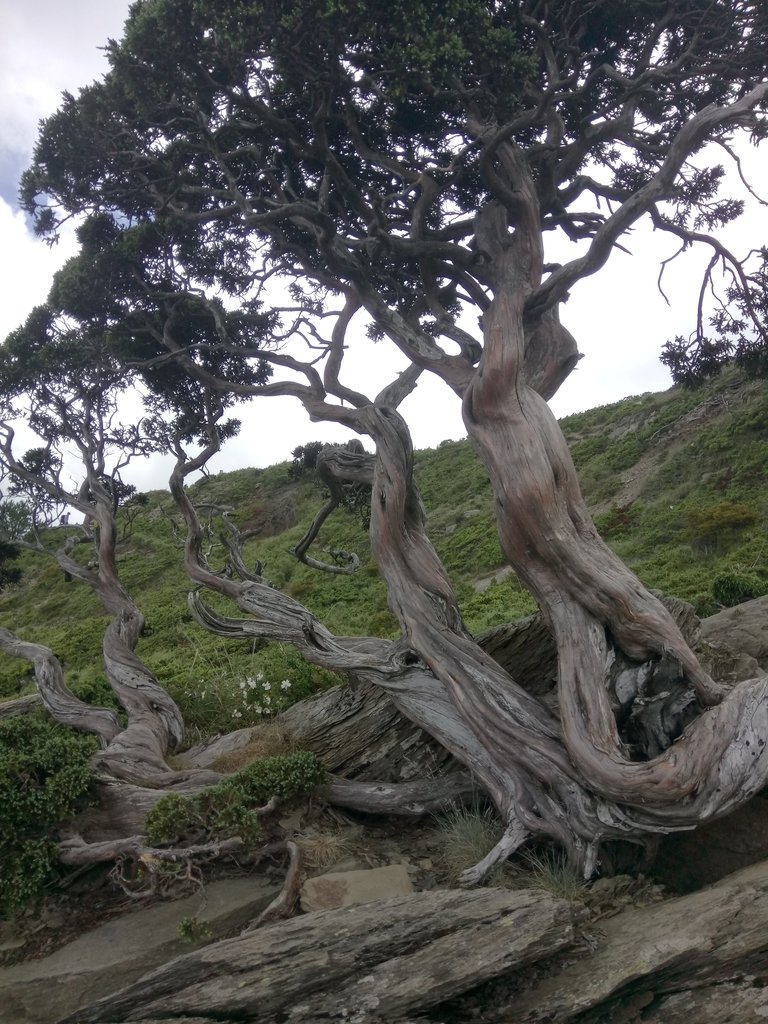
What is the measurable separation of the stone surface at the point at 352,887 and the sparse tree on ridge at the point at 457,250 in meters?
0.79

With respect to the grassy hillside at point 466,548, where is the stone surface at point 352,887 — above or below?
below

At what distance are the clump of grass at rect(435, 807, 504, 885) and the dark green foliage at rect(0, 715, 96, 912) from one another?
3.32 metres

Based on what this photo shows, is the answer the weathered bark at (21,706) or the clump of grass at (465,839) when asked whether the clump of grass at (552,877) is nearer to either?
the clump of grass at (465,839)

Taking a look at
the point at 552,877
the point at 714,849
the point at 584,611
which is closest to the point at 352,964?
the point at 552,877

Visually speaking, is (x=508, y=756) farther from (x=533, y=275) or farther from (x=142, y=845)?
(x=533, y=275)

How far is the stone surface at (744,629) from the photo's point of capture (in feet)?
28.3

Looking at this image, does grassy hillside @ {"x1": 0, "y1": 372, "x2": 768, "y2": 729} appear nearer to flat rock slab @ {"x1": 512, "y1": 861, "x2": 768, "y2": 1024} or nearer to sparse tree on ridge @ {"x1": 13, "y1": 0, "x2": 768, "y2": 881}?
sparse tree on ridge @ {"x1": 13, "y1": 0, "x2": 768, "y2": 881}

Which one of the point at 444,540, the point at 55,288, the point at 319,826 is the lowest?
the point at 319,826

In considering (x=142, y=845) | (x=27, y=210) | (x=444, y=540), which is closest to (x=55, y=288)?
(x=27, y=210)

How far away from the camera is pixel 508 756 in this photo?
6781mm

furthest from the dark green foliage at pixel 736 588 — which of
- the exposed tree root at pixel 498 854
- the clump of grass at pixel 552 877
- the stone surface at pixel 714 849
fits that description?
the exposed tree root at pixel 498 854

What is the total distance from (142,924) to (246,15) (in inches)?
343

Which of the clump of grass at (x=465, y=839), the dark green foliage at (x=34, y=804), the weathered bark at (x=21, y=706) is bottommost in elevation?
the clump of grass at (x=465, y=839)

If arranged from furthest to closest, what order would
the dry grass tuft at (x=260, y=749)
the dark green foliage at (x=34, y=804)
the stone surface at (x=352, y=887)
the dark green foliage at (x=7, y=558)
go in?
the dark green foliage at (x=7, y=558)
the dry grass tuft at (x=260, y=749)
the dark green foliage at (x=34, y=804)
the stone surface at (x=352, y=887)
